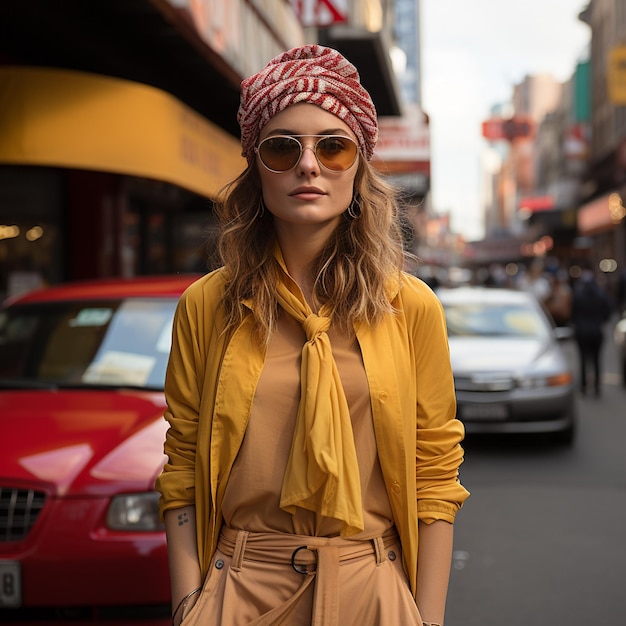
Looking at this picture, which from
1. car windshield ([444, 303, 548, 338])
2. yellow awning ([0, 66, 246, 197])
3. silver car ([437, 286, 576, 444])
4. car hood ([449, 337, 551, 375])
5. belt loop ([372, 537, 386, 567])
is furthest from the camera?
car windshield ([444, 303, 548, 338])

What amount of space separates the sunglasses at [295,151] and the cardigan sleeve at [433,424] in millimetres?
359

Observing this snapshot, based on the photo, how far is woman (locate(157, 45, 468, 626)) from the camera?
2.21 m

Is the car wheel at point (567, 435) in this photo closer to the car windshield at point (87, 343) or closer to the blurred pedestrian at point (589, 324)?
the blurred pedestrian at point (589, 324)

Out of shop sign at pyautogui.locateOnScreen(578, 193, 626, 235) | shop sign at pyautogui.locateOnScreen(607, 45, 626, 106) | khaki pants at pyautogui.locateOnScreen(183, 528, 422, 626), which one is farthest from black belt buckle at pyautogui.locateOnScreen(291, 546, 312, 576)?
shop sign at pyautogui.locateOnScreen(578, 193, 626, 235)

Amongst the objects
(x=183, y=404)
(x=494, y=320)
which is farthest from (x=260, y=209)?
(x=494, y=320)

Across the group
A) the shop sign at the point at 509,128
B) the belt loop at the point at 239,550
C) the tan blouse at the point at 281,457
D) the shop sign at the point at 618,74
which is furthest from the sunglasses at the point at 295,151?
the shop sign at the point at 509,128

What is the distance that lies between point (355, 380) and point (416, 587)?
0.49m

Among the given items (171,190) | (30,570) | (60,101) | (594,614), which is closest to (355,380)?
(30,570)

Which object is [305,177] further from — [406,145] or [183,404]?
[406,145]

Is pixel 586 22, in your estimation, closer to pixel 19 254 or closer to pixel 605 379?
pixel 605 379

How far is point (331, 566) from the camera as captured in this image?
219cm

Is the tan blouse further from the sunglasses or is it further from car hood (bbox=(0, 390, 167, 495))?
car hood (bbox=(0, 390, 167, 495))

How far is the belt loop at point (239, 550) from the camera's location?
2236 millimetres

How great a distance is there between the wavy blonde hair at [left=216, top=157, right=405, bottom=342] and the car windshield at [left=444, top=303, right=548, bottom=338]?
8.94 meters
